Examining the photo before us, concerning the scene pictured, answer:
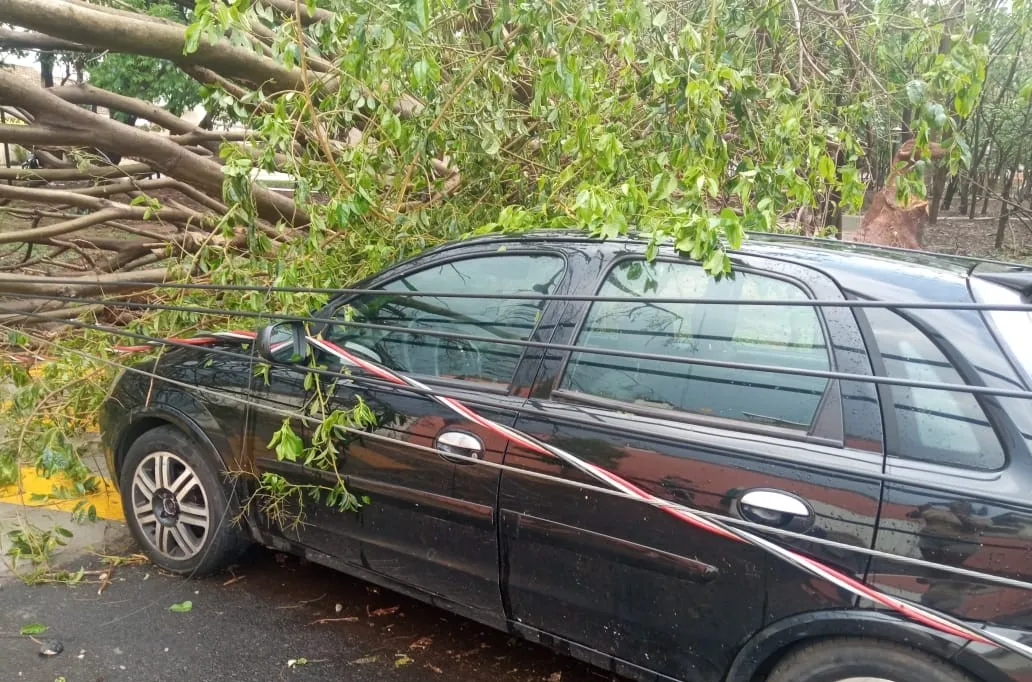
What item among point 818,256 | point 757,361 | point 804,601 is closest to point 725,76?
point 818,256

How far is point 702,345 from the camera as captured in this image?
8.46 ft

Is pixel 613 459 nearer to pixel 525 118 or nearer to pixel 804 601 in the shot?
pixel 804 601

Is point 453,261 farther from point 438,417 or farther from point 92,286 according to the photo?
point 92,286

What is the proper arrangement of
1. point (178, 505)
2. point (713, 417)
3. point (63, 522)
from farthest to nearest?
point (63, 522)
point (178, 505)
point (713, 417)

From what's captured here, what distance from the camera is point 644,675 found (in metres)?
2.55

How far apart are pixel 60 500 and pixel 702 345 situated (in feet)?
12.1

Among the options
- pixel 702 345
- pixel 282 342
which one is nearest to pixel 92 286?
pixel 282 342

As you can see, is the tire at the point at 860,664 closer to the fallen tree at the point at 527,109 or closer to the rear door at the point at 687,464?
the rear door at the point at 687,464

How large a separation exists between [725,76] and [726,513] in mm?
1967

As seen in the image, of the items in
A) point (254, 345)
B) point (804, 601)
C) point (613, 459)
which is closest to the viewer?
point (804, 601)

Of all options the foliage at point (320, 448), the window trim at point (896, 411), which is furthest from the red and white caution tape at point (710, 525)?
the window trim at point (896, 411)

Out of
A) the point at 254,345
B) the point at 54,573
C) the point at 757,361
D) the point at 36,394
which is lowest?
the point at 54,573

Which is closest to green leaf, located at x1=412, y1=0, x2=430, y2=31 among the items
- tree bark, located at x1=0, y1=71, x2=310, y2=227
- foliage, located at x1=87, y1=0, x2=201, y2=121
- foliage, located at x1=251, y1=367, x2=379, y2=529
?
foliage, located at x1=251, y1=367, x2=379, y2=529

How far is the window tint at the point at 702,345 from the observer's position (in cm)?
237
